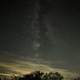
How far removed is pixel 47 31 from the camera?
3588 mm

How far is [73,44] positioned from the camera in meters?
3.58

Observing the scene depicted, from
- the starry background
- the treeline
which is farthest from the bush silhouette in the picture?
the starry background

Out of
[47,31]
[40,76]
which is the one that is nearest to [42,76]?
[40,76]

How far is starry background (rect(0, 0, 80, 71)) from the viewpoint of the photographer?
355 cm

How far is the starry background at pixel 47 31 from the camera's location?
3549 mm

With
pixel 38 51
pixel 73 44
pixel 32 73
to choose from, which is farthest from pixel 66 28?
pixel 32 73

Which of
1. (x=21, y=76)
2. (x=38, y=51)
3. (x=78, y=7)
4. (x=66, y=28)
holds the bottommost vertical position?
(x=21, y=76)

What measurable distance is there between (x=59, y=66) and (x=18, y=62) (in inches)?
20.9

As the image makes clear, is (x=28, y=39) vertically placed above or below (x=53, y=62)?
above

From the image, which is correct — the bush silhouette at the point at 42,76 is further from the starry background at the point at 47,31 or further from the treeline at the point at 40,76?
the starry background at the point at 47,31

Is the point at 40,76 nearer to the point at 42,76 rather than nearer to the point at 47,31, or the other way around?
the point at 42,76

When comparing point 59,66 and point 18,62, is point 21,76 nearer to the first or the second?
point 18,62

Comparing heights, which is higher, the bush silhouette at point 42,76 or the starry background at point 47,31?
the starry background at point 47,31

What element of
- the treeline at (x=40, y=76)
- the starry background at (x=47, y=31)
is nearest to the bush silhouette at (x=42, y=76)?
the treeline at (x=40, y=76)
